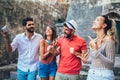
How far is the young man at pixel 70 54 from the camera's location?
460 centimetres

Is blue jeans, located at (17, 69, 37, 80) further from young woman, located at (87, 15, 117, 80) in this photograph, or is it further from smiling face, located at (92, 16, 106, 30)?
smiling face, located at (92, 16, 106, 30)

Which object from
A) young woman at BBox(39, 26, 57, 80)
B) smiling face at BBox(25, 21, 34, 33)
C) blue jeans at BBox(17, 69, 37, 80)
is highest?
smiling face at BBox(25, 21, 34, 33)

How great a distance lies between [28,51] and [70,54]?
3.13 ft

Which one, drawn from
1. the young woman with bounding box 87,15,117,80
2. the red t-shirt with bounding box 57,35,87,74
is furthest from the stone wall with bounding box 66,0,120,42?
the young woman with bounding box 87,15,117,80

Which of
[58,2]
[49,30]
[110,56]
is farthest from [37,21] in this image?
[110,56]

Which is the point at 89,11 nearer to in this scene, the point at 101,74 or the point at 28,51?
the point at 28,51

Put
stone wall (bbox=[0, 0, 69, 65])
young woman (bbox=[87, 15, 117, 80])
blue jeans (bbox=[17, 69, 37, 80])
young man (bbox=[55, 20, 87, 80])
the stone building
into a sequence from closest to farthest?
young woman (bbox=[87, 15, 117, 80])
young man (bbox=[55, 20, 87, 80])
blue jeans (bbox=[17, 69, 37, 80])
the stone building
stone wall (bbox=[0, 0, 69, 65])

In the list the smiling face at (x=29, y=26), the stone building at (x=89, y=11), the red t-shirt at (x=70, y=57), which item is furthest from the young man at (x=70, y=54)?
the stone building at (x=89, y=11)

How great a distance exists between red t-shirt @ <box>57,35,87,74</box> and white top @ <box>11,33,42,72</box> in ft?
2.25

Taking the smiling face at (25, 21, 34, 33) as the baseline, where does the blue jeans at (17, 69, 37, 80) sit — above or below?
below

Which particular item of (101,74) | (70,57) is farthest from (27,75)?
(101,74)

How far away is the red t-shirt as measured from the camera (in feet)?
15.1

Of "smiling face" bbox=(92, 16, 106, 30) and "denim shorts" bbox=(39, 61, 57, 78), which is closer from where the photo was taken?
"smiling face" bbox=(92, 16, 106, 30)

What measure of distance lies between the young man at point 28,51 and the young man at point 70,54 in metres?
0.68
